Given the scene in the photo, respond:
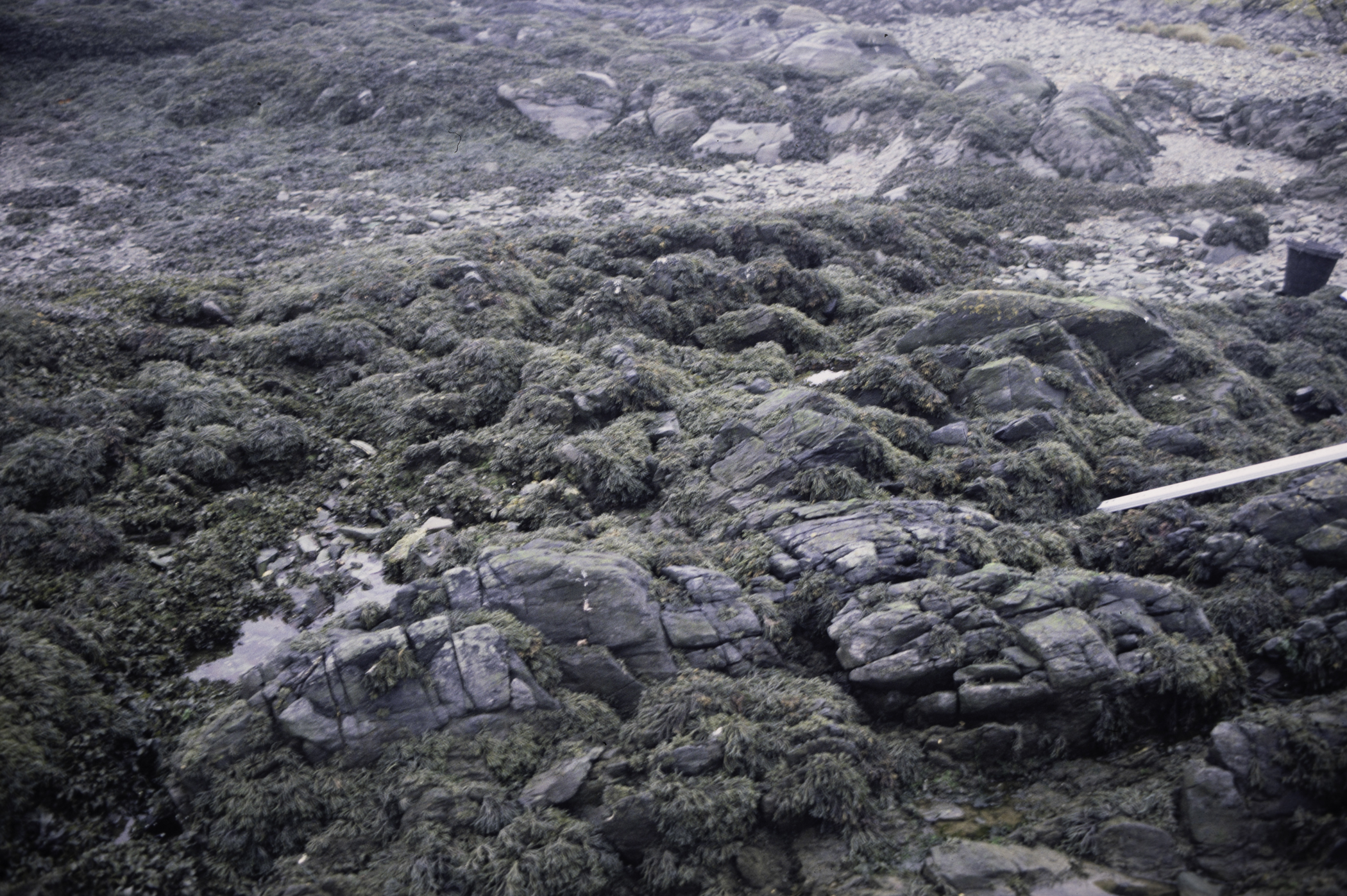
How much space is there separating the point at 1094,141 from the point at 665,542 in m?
23.7

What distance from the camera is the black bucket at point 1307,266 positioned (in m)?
16.8

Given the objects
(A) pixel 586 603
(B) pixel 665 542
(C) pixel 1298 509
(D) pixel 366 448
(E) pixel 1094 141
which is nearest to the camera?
(A) pixel 586 603

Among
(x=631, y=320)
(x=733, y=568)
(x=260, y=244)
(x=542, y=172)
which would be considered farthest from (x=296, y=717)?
(x=542, y=172)

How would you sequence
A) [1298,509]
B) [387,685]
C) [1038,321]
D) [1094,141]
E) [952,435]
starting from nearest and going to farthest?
[387,685] → [1298,509] → [952,435] → [1038,321] → [1094,141]

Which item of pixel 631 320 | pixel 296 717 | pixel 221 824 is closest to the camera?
pixel 221 824

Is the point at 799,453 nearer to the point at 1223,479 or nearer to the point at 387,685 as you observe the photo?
the point at 1223,479

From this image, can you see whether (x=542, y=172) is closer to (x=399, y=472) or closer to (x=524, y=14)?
(x=399, y=472)

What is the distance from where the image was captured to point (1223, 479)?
31.8ft

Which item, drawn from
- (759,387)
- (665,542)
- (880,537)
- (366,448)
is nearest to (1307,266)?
(759,387)

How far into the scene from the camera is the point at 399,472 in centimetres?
1151

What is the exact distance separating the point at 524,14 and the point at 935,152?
2459 cm

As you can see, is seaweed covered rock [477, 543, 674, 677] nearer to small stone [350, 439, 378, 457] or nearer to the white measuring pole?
small stone [350, 439, 378, 457]

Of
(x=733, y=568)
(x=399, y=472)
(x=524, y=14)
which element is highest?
(x=524, y=14)

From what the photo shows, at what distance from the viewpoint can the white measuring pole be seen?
9547 millimetres
